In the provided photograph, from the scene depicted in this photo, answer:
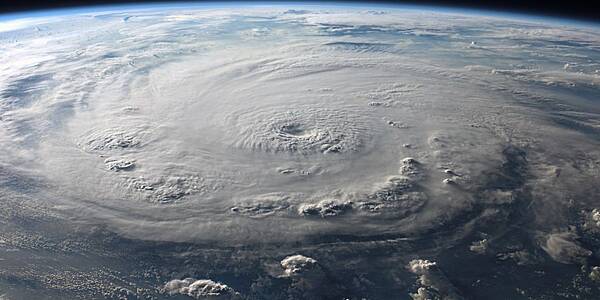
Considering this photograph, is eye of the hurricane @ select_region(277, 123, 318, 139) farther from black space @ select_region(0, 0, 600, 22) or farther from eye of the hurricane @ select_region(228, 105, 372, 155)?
black space @ select_region(0, 0, 600, 22)

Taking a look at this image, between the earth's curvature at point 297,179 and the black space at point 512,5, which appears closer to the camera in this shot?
the black space at point 512,5

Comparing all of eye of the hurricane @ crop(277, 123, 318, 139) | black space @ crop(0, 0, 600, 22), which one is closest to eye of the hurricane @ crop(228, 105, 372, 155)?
eye of the hurricane @ crop(277, 123, 318, 139)

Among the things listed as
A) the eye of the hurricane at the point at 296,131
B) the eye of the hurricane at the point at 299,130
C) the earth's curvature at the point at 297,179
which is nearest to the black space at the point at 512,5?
the earth's curvature at the point at 297,179

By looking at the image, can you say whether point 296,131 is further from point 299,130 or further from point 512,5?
point 512,5

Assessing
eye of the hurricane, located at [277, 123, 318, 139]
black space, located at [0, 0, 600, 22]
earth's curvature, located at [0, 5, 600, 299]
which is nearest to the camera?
black space, located at [0, 0, 600, 22]

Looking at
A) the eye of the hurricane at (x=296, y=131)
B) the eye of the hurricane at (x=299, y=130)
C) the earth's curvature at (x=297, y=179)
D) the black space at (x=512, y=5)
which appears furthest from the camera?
the eye of the hurricane at (x=296, y=131)

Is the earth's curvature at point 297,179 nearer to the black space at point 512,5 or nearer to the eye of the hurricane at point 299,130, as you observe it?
the eye of the hurricane at point 299,130

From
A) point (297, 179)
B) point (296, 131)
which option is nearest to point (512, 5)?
point (297, 179)

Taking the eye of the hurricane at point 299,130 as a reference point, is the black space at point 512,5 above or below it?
above
